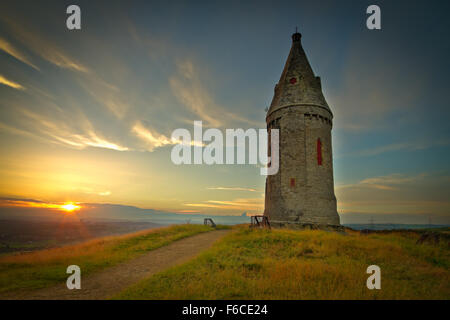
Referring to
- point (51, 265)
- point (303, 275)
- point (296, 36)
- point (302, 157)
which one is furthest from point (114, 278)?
point (296, 36)

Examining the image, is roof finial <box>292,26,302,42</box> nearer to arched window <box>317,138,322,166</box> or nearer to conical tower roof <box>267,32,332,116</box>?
conical tower roof <box>267,32,332,116</box>

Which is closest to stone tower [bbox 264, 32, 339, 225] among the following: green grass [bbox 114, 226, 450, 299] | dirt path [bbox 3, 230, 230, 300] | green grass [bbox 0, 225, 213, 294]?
green grass [bbox 114, 226, 450, 299]

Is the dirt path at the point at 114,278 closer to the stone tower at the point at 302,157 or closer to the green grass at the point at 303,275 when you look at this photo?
the green grass at the point at 303,275

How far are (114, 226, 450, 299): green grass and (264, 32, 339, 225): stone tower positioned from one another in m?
7.57

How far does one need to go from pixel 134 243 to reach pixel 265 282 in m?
11.3

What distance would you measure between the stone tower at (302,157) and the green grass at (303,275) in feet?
24.8

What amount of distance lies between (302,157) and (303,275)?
47.5ft

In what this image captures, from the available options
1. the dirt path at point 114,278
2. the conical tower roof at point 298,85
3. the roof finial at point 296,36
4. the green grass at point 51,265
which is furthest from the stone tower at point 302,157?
the green grass at point 51,265

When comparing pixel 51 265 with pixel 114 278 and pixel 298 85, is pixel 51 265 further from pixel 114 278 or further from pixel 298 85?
pixel 298 85

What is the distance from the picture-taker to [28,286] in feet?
22.9

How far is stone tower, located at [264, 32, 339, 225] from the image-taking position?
63.5ft
